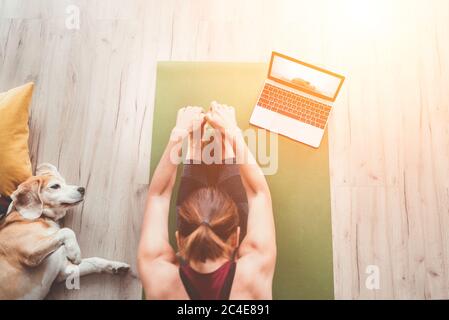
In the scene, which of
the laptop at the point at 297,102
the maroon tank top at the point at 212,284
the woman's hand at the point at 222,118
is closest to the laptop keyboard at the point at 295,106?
the laptop at the point at 297,102

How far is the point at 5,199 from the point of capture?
57.0 inches

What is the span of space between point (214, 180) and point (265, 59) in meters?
0.57

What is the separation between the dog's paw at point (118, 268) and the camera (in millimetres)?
1453

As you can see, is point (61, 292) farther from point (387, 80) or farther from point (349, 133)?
point (387, 80)

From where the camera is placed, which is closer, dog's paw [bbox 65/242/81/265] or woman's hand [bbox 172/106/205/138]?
dog's paw [bbox 65/242/81/265]

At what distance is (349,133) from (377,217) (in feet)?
1.16

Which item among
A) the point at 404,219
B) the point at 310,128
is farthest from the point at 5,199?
the point at 404,219

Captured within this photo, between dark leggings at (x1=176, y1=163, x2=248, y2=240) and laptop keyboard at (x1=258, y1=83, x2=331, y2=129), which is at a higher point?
laptop keyboard at (x1=258, y1=83, x2=331, y2=129)

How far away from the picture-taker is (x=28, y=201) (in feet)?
4.72

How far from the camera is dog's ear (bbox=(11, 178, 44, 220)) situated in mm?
1437

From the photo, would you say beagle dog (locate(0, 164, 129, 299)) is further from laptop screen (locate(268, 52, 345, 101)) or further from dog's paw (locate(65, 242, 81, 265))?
laptop screen (locate(268, 52, 345, 101))

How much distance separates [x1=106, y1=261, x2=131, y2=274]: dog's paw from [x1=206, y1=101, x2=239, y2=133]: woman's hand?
0.65m

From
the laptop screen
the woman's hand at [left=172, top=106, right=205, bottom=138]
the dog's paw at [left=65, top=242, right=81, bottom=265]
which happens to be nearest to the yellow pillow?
the dog's paw at [left=65, top=242, right=81, bottom=265]

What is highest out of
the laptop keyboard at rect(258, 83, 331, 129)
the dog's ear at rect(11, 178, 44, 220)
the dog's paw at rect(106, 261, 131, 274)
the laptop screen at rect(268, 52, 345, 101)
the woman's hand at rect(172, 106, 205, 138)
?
the laptop screen at rect(268, 52, 345, 101)
